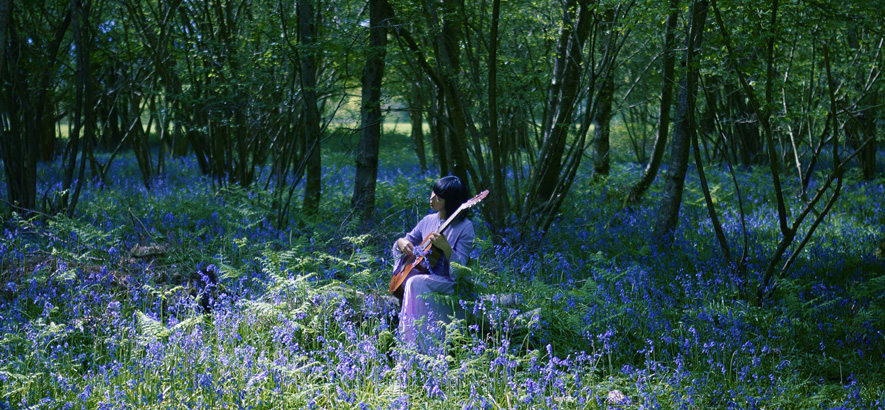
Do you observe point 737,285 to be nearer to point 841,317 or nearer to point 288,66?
point 841,317

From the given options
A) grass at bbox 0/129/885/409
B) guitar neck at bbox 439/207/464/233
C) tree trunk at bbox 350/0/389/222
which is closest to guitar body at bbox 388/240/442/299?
guitar neck at bbox 439/207/464/233

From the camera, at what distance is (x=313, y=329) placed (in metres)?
4.24

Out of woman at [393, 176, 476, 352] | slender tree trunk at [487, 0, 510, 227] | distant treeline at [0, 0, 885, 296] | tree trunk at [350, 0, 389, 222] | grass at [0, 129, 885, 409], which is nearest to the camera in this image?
grass at [0, 129, 885, 409]

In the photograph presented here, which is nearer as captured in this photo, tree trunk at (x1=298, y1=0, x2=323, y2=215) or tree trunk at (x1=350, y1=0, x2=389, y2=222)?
tree trunk at (x1=350, y1=0, x2=389, y2=222)

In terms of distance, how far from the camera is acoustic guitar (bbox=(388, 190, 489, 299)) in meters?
4.25

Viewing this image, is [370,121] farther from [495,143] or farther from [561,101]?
[561,101]

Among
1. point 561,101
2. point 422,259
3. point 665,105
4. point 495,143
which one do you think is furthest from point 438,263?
point 665,105

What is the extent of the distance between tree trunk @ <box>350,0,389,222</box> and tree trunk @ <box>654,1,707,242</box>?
298 cm

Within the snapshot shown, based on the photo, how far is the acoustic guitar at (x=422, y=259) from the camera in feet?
13.9

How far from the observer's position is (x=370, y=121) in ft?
23.8

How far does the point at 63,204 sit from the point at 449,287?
5521 millimetres

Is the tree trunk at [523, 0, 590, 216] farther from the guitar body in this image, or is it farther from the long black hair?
the guitar body

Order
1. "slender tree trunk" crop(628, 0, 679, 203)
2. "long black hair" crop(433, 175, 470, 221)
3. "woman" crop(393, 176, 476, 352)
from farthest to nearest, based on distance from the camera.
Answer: "slender tree trunk" crop(628, 0, 679, 203) < "long black hair" crop(433, 175, 470, 221) < "woman" crop(393, 176, 476, 352)

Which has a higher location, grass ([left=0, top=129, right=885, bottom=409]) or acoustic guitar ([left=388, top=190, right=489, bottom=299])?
acoustic guitar ([left=388, top=190, right=489, bottom=299])
